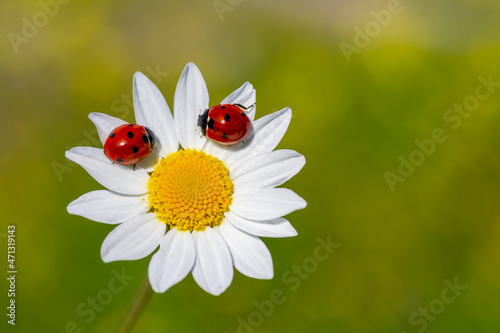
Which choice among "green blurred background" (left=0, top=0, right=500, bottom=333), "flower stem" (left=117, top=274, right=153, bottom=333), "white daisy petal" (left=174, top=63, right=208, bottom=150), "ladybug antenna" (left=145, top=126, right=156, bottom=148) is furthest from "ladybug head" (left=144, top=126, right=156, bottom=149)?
"green blurred background" (left=0, top=0, right=500, bottom=333)

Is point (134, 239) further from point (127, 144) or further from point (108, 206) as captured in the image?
point (127, 144)

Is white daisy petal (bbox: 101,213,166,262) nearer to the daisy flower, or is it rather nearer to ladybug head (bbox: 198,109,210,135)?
the daisy flower

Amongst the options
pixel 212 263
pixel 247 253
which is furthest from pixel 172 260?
pixel 247 253

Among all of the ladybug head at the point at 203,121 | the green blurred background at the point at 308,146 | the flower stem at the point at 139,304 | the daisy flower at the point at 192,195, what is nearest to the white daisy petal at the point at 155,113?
the daisy flower at the point at 192,195

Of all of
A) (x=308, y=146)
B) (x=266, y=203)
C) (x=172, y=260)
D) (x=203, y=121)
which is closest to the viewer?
(x=172, y=260)

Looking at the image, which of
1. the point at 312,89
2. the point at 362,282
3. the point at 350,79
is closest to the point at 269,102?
the point at 312,89

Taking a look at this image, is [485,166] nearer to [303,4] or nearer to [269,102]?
[269,102]
